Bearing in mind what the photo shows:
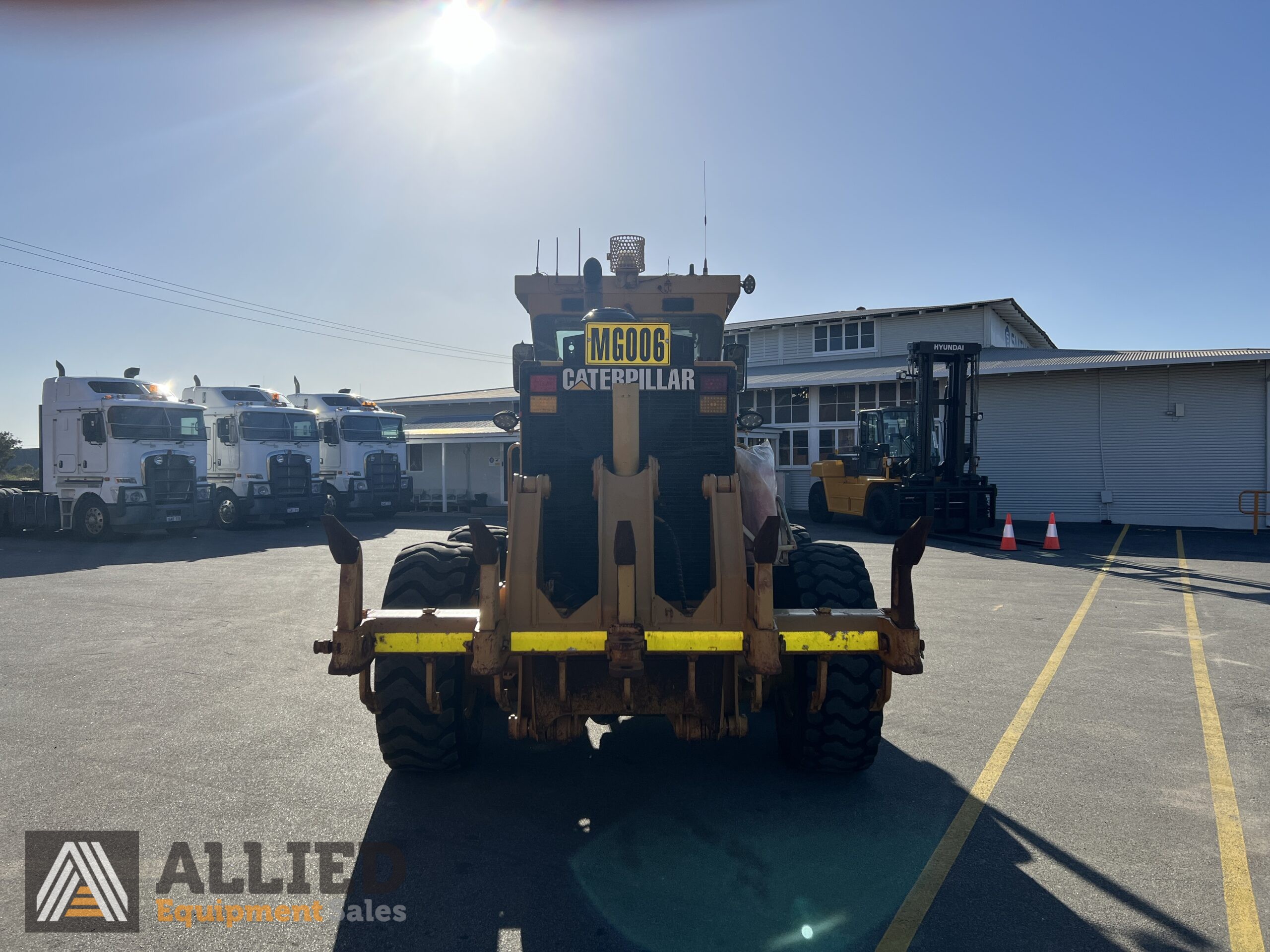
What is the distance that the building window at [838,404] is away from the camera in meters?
25.5

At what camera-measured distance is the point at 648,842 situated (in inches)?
149

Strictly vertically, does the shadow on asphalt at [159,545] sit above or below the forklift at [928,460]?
below

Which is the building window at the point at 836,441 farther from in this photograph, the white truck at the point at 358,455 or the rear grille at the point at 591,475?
the rear grille at the point at 591,475

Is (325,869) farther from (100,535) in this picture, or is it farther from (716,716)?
(100,535)

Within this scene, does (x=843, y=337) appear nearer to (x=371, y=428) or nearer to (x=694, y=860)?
(x=371, y=428)

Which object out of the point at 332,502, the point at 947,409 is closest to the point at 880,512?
the point at 947,409

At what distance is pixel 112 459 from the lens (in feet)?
59.4

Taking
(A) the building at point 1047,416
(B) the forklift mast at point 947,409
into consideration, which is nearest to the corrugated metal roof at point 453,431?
(A) the building at point 1047,416

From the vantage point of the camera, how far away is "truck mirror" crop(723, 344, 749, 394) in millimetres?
5355

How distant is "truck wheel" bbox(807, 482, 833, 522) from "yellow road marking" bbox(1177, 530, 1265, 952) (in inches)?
619

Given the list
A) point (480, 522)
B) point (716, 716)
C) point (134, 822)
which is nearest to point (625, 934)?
point (716, 716)

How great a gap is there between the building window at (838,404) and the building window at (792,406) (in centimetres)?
48

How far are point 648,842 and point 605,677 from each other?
782 millimetres

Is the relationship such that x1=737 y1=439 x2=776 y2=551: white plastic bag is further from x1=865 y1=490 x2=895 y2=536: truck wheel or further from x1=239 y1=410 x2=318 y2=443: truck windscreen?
x1=239 y1=410 x2=318 y2=443: truck windscreen
